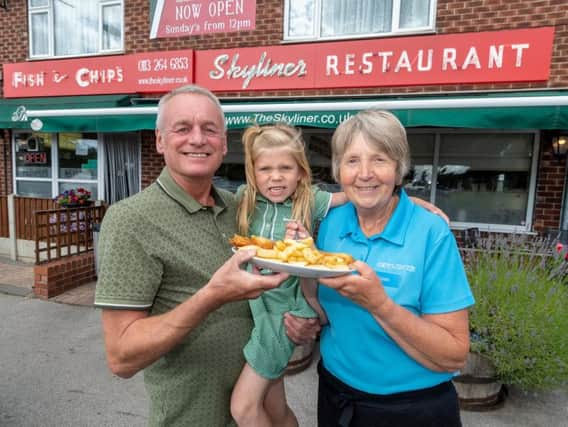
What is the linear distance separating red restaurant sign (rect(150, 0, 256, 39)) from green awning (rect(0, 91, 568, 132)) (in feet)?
4.55

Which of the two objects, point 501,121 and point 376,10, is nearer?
point 501,121

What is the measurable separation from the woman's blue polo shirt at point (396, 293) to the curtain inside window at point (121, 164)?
6.86 metres

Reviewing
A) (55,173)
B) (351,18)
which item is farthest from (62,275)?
(351,18)

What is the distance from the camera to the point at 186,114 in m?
1.39

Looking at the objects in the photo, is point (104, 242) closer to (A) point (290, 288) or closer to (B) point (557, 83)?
(A) point (290, 288)

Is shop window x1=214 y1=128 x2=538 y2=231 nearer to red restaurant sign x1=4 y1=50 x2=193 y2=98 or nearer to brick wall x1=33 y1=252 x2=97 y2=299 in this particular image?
red restaurant sign x1=4 y1=50 x2=193 y2=98

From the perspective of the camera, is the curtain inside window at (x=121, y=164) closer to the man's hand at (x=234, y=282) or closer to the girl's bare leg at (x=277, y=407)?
the girl's bare leg at (x=277, y=407)

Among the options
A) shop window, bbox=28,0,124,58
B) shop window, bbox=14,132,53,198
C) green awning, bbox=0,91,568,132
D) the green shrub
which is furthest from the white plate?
shop window, bbox=14,132,53,198

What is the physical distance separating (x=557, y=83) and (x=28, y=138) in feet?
31.8

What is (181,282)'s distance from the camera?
1.29 metres

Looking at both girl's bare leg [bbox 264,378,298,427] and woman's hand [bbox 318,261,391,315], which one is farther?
girl's bare leg [bbox 264,378,298,427]

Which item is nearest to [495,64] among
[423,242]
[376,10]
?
[376,10]

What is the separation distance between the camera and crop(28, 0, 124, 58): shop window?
7.34 metres

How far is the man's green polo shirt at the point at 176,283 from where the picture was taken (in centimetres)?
117
